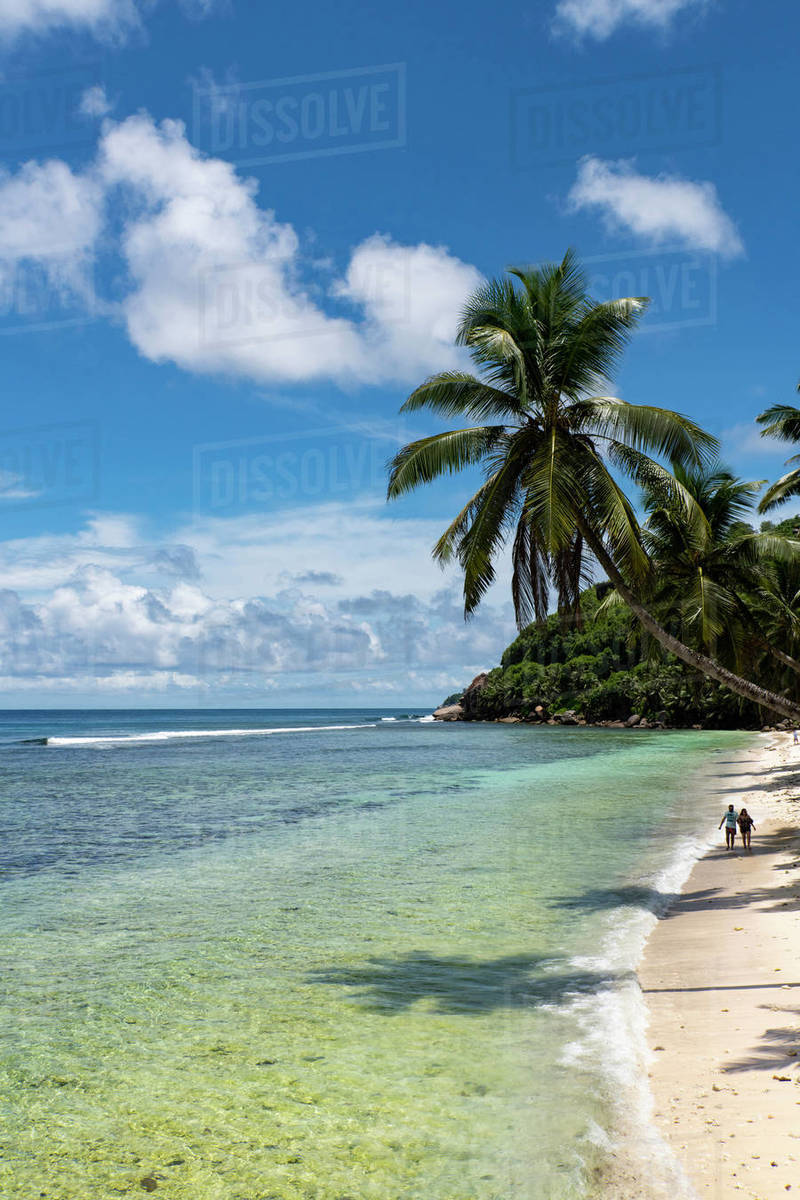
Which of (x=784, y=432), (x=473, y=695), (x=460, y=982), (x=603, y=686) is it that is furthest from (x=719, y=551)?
(x=473, y=695)

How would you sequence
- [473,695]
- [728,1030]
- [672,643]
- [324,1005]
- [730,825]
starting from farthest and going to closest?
1. [473,695]
2. [730,825]
3. [672,643]
4. [324,1005]
5. [728,1030]

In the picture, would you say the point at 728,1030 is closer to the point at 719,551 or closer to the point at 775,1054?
the point at 775,1054

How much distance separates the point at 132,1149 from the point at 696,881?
37.7ft

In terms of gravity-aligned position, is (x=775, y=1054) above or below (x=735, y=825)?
above

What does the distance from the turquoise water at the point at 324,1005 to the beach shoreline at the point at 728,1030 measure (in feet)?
1.34

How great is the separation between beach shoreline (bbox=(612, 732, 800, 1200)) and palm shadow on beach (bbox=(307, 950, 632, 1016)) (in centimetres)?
101

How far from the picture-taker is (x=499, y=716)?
4715 inches

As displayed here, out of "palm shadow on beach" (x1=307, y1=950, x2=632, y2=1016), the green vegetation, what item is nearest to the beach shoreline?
"palm shadow on beach" (x1=307, y1=950, x2=632, y2=1016)

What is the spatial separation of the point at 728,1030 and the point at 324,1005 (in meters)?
4.38

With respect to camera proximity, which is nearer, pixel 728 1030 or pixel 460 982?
pixel 728 1030

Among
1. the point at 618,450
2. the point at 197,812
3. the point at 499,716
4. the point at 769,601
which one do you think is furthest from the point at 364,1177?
the point at 499,716

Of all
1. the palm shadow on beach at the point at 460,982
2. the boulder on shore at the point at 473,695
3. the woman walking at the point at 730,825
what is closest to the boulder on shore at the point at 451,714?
the boulder on shore at the point at 473,695

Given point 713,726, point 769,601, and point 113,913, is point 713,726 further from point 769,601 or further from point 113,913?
point 113,913

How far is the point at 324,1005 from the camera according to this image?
9.15 m
